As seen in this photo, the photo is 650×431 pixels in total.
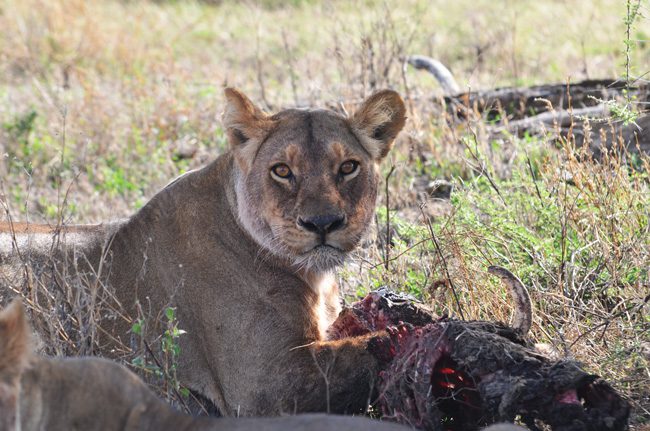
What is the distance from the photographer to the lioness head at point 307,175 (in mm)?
4770

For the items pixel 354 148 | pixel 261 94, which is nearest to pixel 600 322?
pixel 354 148

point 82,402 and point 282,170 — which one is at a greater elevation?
point 282,170

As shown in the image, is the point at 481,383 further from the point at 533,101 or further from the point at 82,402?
the point at 533,101

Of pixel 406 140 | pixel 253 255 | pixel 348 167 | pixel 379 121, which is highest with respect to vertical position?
pixel 379 121

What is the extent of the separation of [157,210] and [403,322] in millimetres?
1461

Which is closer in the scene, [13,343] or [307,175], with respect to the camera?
[13,343]

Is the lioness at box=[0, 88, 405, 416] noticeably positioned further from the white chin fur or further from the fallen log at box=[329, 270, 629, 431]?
the fallen log at box=[329, 270, 629, 431]

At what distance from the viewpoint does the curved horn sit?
14.0 feet

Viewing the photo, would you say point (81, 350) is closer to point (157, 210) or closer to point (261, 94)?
point (157, 210)

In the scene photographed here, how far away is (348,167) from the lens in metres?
5.03

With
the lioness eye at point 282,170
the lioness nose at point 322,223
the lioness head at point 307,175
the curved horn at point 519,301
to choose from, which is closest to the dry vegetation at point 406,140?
the curved horn at point 519,301

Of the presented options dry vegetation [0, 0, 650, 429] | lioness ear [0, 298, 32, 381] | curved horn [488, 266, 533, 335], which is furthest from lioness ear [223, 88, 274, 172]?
lioness ear [0, 298, 32, 381]

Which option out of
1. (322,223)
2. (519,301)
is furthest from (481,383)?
(322,223)

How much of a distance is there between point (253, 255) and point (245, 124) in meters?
0.63
